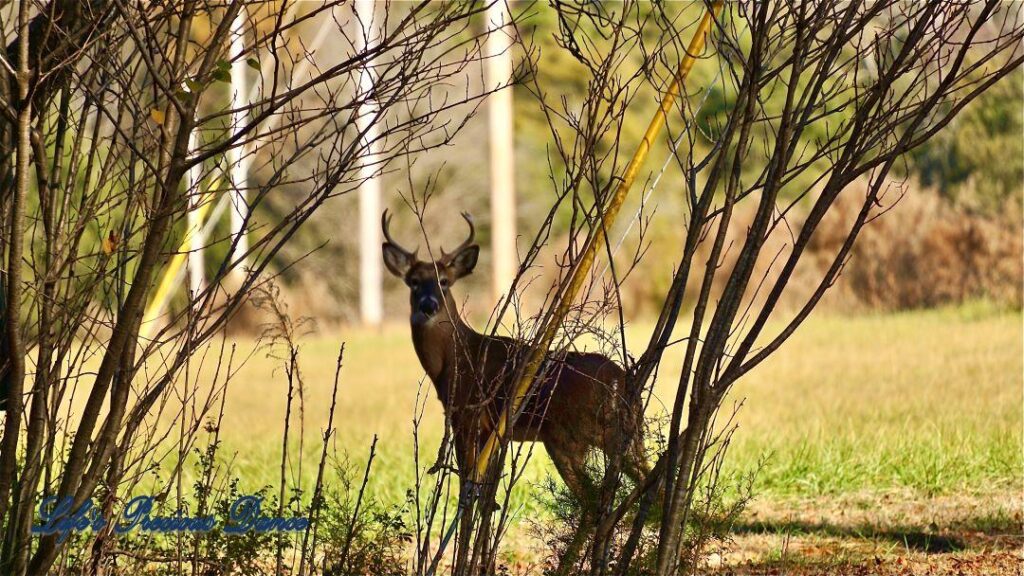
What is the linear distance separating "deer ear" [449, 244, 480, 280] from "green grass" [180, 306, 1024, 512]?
2.44 ft

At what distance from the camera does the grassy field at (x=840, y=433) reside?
21.3 ft

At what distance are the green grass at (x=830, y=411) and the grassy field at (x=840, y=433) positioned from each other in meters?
0.02

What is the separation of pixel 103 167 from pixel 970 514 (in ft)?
14.7

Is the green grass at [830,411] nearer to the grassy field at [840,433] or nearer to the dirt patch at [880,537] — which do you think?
the grassy field at [840,433]

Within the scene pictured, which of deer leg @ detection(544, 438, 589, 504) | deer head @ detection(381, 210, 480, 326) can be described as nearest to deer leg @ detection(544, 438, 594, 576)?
deer leg @ detection(544, 438, 589, 504)

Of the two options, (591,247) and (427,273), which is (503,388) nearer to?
(591,247)

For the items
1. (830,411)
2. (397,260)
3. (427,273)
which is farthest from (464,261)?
(830,411)

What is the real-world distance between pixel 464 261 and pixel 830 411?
3572mm

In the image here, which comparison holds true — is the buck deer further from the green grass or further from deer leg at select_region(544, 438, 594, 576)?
the green grass

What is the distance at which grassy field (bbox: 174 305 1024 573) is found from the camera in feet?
21.3

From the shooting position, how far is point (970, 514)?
652 centimetres

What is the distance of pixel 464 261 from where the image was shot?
7230 millimetres

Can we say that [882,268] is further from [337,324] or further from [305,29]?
[305,29]

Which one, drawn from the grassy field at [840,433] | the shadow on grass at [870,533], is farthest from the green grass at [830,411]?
the shadow on grass at [870,533]
